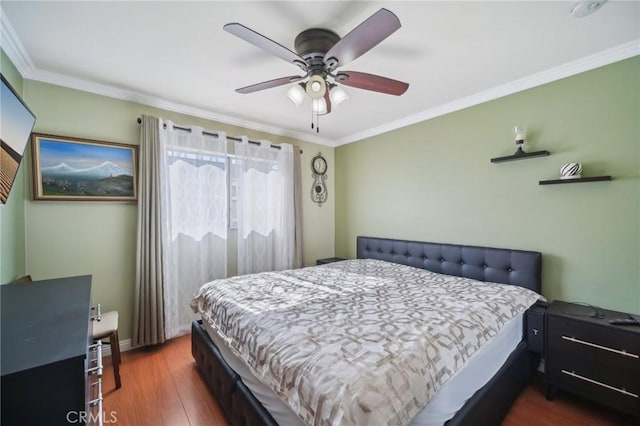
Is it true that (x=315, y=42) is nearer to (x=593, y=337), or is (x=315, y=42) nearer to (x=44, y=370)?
(x=44, y=370)

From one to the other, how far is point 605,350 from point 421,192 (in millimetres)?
2029

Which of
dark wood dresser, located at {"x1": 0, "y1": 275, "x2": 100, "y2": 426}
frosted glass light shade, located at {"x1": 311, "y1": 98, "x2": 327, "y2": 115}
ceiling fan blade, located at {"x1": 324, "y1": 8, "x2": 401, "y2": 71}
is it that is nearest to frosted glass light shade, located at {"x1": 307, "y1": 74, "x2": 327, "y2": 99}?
ceiling fan blade, located at {"x1": 324, "y1": 8, "x2": 401, "y2": 71}

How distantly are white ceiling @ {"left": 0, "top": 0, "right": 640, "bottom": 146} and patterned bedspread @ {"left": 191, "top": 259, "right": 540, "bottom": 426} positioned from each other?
1859 mm

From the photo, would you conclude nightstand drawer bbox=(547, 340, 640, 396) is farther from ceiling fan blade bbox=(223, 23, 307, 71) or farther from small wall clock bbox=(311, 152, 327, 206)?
small wall clock bbox=(311, 152, 327, 206)

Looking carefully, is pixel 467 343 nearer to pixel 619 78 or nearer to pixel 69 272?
pixel 619 78

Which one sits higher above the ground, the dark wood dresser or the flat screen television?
the flat screen television

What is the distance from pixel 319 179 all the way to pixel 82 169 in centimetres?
289

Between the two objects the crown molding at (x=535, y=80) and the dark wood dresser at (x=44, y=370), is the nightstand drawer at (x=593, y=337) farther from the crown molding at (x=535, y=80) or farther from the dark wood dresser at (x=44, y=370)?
the dark wood dresser at (x=44, y=370)

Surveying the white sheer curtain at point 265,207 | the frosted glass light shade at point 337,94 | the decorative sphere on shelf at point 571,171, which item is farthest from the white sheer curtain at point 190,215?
the decorative sphere on shelf at point 571,171

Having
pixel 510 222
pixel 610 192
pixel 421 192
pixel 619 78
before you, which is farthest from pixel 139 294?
pixel 619 78

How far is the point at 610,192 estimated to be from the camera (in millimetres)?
2031

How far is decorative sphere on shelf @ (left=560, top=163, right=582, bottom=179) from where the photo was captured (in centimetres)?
208

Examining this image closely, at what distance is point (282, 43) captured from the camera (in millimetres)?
1898

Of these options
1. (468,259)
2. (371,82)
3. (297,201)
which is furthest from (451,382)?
(297,201)
